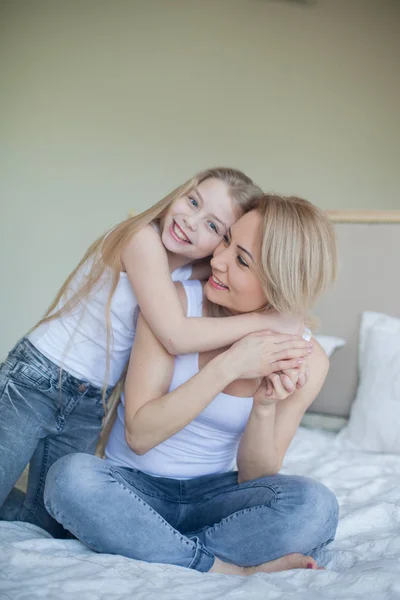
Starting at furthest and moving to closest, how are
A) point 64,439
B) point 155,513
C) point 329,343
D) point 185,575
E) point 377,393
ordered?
point 329,343 < point 377,393 < point 64,439 < point 155,513 < point 185,575

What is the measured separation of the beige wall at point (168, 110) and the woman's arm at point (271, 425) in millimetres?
2146

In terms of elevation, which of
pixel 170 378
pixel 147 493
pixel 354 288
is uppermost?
pixel 354 288

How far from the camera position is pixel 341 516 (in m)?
1.53

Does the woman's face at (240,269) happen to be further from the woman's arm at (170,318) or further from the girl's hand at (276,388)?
the girl's hand at (276,388)

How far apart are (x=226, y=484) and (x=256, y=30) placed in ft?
9.23

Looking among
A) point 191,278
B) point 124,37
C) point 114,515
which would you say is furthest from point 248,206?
point 124,37

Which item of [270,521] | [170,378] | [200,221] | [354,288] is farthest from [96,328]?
[354,288]

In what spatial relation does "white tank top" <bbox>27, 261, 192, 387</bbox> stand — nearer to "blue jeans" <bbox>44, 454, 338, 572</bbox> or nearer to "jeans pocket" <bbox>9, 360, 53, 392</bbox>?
"jeans pocket" <bbox>9, 360, 53, 392</bbox>

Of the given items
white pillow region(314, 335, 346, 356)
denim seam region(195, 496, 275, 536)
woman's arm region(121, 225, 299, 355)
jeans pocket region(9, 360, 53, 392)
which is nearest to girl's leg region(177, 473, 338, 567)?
denim seam region(195, 496, 275, 536)

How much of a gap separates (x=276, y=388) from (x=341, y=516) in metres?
0.43

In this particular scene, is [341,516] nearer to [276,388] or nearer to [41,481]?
[276,388]

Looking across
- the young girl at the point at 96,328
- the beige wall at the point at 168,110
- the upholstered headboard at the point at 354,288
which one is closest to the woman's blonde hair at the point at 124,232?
the young girl at the point at 96,328

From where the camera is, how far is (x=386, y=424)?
203 cm

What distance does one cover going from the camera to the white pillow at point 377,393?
6.66 ft
